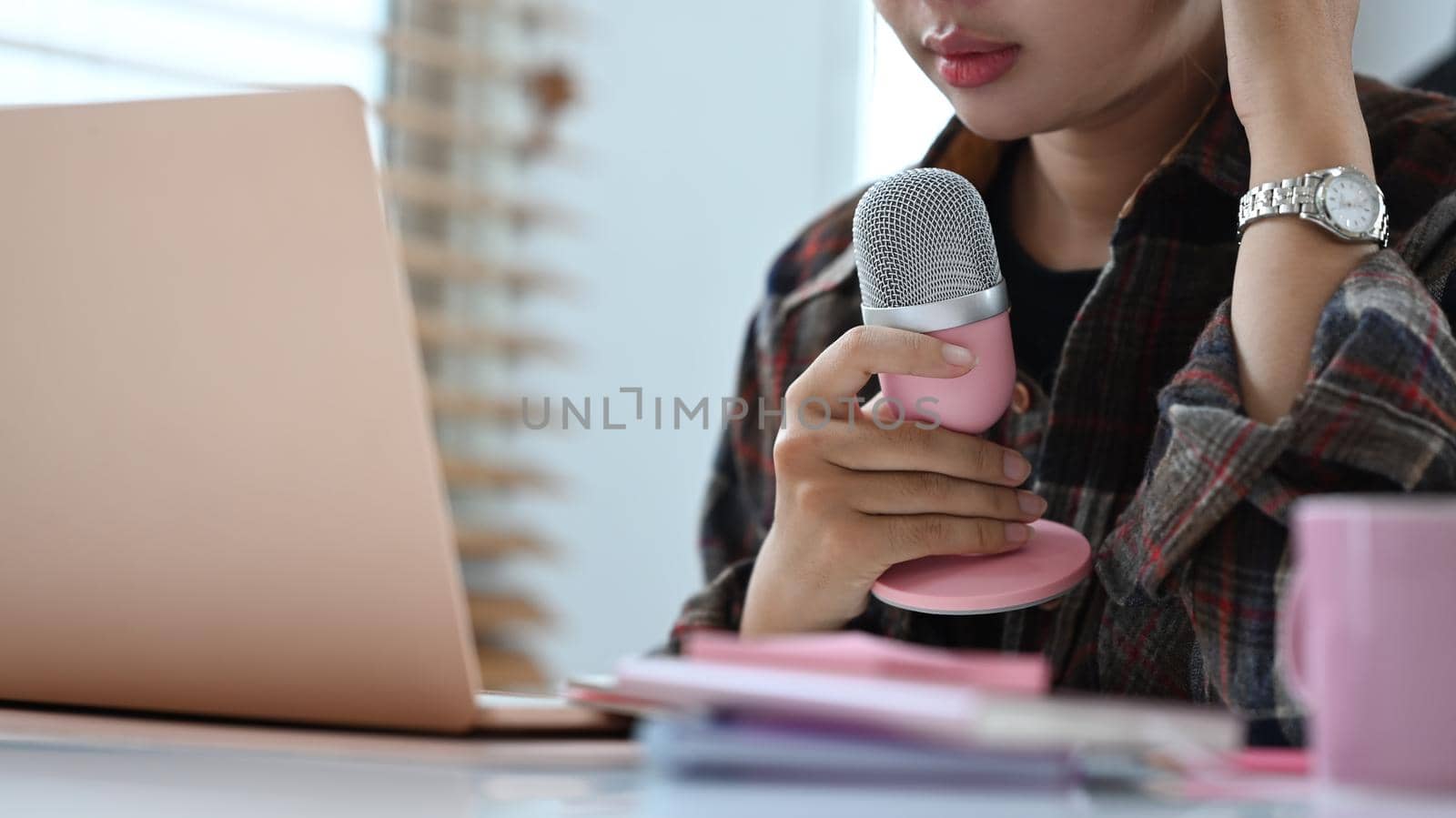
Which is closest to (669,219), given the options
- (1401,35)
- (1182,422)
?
(1401,35)

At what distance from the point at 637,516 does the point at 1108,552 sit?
178 cm

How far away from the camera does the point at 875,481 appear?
78cm

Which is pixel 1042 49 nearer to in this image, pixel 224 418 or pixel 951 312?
pixel 951 312

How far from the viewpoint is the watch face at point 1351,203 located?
69 centimetres

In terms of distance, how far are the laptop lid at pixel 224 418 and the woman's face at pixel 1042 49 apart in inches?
19.8

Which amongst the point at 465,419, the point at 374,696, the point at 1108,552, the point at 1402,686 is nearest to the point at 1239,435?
the point at 1108,552

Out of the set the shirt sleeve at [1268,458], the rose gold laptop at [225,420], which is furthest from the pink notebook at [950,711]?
the shirt sleeve at [1268,458]

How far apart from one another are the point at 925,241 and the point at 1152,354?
26 centimetres

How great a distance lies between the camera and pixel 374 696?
579 mm

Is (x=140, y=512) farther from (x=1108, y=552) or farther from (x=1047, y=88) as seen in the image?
(x=1047, y=88)

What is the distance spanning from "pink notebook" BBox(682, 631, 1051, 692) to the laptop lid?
177 mm

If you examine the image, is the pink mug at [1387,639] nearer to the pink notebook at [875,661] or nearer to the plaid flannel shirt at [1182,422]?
the pink notebook at [875,661]

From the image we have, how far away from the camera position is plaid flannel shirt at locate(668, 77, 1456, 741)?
2.04ft

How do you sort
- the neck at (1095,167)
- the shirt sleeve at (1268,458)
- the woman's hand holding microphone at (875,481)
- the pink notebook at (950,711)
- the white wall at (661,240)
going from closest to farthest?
the pink notebook at (950,711)
the shirt sleeve at (1268,458)
the woman's hand holding microphone at (875,481)
the neck at (1095,167)
the white wall at (661,240)
